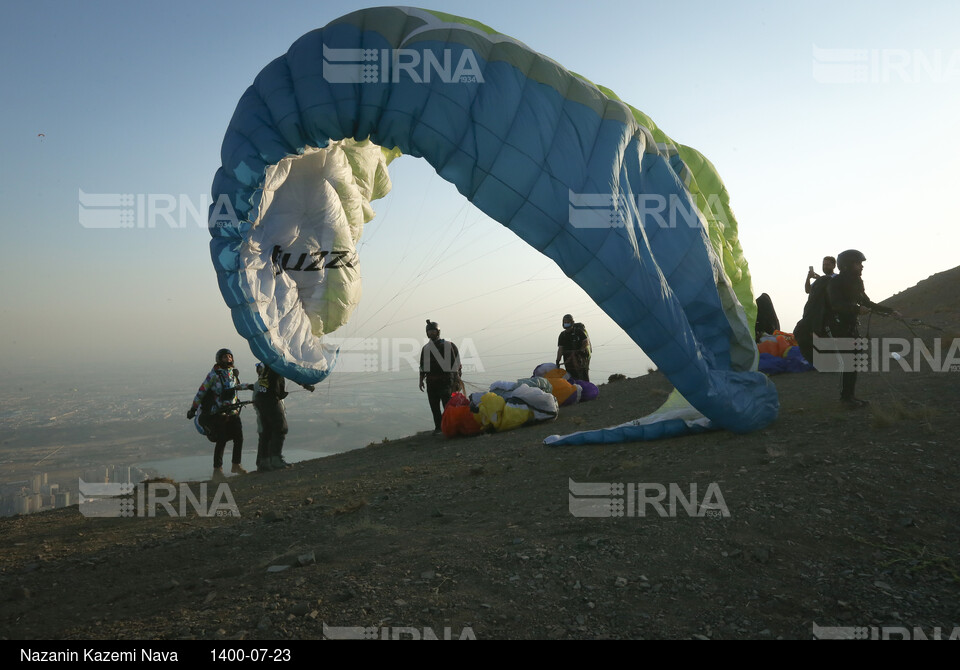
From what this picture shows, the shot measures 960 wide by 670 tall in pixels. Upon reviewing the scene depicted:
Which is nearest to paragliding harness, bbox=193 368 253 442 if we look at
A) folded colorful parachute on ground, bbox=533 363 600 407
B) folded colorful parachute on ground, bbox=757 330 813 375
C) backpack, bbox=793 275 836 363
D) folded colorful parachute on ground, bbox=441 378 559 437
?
folded colorful parachute on ground, bbox=441 378 559 437

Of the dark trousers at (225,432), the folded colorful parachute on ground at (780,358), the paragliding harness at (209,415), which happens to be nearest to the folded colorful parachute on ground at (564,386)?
the folded colorful parachute on ground at (780,358)

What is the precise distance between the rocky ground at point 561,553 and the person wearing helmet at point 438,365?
133 inches

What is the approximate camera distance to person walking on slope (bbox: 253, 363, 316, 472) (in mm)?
8648

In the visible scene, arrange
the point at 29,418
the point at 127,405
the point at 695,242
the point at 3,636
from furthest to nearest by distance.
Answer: the point at 127,405, the point at 29,418, the point at 695,242, the point at 3,636

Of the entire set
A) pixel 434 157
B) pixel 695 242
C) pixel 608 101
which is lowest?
pixel 695 242

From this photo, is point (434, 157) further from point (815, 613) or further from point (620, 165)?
point (815, 613)

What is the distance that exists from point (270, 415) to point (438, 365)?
2.67m

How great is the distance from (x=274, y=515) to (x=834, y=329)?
6234 millimetres

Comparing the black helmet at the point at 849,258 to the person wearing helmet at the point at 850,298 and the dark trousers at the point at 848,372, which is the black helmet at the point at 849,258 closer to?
the person wearing helmet at the point at 850,298

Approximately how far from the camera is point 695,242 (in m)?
5.97

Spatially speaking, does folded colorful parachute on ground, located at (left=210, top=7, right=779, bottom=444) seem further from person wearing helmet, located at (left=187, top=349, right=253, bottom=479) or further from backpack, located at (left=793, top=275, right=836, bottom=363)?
person wearing helmet, located at (left=187, top=349, right=253, bottom=479)

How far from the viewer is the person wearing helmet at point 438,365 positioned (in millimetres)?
9398

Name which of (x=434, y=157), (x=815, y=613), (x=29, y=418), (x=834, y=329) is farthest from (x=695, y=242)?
(x=29, y=418)
